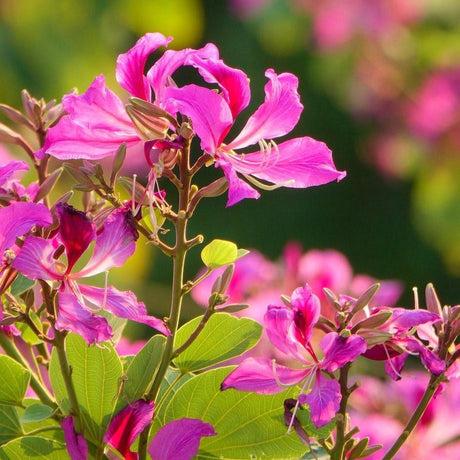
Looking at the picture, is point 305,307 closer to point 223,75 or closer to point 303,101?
point 223,75

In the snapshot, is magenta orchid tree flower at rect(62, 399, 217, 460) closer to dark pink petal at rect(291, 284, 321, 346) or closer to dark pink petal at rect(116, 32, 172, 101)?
dark pink petal at rect(291, 284, 321, 346)

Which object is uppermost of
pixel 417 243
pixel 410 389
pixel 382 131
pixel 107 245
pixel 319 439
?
pixel 107 245

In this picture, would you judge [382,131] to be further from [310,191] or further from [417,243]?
[310,191]

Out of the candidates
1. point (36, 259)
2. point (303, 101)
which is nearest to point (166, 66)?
point (36, 259)

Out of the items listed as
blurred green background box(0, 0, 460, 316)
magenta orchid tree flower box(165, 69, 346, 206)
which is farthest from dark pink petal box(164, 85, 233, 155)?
blurred green background box(0, 0, 460, 316)

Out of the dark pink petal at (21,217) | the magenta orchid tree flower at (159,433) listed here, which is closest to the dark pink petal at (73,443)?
the magenta orchid tree flower at (159,433)

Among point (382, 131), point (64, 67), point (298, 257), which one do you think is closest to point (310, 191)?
point (382, 131)
